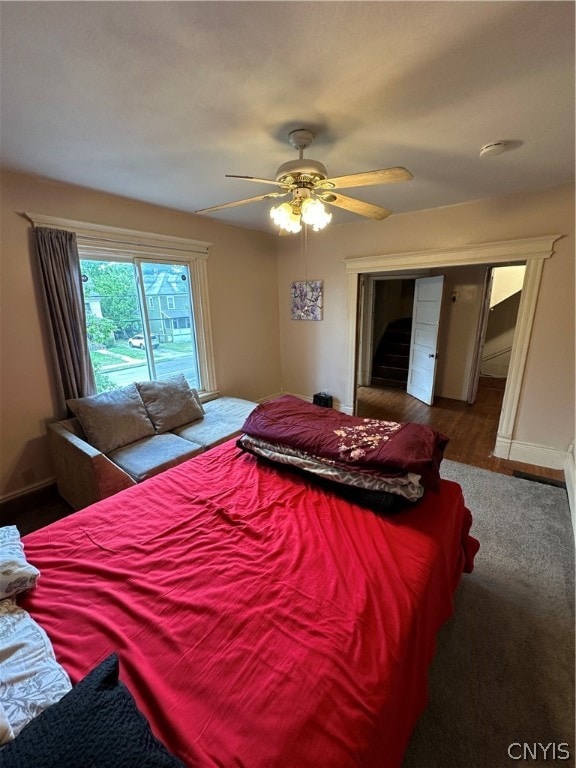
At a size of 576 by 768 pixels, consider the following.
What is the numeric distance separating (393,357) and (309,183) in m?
5.33

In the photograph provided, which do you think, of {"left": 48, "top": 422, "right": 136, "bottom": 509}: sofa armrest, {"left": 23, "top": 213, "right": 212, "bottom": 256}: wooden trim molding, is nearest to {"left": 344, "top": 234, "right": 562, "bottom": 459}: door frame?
{"left": 23, "top": 213, "right": 212, "bottom": 256}: wooden trim molding

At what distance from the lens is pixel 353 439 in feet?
5.51

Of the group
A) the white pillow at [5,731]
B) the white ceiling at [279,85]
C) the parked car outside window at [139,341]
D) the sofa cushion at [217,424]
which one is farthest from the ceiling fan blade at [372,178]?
the parked car outside window at [139,341]

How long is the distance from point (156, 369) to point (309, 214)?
7.94 feet

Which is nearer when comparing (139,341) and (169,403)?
(169,403)

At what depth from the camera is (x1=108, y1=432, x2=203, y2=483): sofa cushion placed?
2.35 meters

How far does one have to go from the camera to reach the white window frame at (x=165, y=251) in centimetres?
265

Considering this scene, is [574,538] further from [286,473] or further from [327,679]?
[327,679]

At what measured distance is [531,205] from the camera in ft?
9.08

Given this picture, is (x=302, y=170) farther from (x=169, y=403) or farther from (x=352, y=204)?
(x=169, y=403)

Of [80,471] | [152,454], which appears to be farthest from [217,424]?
[80,471]

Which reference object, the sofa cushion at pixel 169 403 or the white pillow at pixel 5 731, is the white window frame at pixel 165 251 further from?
the white pillow at pixel 5 731

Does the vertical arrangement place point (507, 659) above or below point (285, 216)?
below

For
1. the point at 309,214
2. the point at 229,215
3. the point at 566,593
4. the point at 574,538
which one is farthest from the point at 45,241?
the point at 574,538
